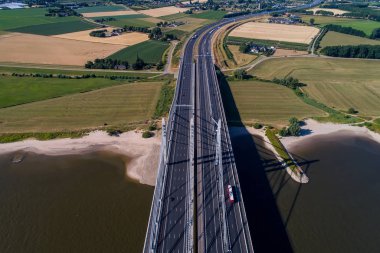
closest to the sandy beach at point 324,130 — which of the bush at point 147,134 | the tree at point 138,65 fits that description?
the bush at point 147,134

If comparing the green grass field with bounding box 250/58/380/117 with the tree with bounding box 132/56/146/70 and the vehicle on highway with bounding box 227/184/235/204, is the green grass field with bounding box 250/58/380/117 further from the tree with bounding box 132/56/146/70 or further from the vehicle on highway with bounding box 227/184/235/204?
the vehicle on highway with bounding box 227/184/235/204

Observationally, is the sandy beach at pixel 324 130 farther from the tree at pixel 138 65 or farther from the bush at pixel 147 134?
the tree at pixel 138 65

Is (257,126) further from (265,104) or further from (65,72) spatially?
(65,72)

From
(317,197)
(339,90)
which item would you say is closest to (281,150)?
(317,197)

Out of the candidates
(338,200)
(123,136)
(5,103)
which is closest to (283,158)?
(338,200)

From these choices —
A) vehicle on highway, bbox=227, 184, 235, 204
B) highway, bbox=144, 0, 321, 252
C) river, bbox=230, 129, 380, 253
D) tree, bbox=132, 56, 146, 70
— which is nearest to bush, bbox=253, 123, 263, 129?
river, bbox=230, 129, 380, 253

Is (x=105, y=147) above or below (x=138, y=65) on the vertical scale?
below

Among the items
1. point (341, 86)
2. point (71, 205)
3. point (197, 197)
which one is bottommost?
point (71, 205)

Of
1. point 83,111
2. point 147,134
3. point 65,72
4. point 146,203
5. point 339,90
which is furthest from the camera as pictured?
point 65,72
